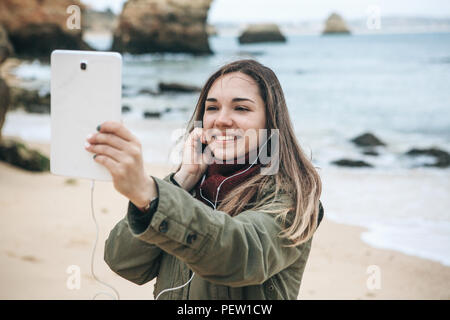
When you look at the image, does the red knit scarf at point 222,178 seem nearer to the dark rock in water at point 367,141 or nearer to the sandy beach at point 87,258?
the sandy beach at point 87,258

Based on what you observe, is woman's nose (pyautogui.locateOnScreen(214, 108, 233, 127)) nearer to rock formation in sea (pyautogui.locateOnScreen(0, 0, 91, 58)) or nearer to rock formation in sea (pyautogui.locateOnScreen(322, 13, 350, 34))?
rock formation in sea (pyautogui.locateOnScreen(0, 0, 91, 58))

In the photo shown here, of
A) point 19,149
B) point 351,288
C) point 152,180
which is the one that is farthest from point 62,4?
point 152,180

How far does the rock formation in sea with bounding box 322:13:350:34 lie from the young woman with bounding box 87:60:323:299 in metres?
64.5

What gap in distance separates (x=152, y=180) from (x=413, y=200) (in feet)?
26.9

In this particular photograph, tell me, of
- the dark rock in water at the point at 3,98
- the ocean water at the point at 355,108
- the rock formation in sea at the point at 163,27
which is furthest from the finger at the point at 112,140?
the rock formation in sea at the point at 163,27

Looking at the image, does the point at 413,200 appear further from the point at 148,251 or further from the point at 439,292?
the point at 148,251

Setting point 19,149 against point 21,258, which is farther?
point 19,149

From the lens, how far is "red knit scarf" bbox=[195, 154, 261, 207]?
6.99ft

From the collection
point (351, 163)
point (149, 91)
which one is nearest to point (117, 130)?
point (351, 163)

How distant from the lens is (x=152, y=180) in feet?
4.63

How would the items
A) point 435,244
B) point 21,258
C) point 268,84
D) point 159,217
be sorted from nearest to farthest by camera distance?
point 159,217 → point 268,84 → point 21,258 → point 435,244

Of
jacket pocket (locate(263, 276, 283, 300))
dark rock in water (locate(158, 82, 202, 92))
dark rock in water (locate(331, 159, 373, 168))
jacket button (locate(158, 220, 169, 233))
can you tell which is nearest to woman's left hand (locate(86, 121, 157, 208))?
jacket button (locate(158, 220, 169, 233))

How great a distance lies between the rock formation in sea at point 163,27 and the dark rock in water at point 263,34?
13831mm

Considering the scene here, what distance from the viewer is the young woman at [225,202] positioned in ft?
4.58
